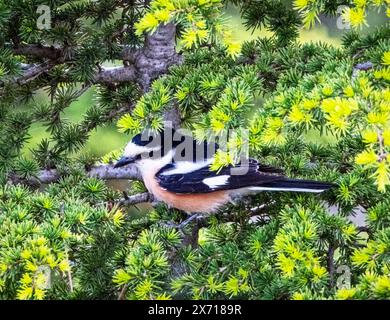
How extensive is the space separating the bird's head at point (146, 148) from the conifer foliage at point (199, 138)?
13cm

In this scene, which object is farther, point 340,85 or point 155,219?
point 155,219

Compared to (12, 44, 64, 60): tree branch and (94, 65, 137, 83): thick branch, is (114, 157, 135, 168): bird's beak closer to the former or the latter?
(94, 65, 137, 83): thick branch

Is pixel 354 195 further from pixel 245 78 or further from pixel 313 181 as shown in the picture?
pixel 245 78

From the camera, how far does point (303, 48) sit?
161 inches

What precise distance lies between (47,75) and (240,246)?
5.34ft

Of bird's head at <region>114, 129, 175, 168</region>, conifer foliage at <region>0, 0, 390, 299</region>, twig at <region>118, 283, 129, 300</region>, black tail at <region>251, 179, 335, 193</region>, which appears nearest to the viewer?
conifer foliage at <region>0, 0, 390, 299</region>

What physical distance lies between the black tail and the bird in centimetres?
1

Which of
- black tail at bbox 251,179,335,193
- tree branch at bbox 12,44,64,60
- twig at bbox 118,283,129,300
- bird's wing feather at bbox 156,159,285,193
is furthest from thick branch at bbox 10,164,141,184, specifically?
twig at bbox 118,283,129,300

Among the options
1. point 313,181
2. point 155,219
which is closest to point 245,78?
point 313,181

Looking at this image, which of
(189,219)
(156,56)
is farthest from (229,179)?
(156,56)

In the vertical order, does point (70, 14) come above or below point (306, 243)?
above

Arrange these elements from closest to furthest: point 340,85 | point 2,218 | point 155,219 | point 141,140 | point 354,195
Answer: point 340,85
point 2,218
point 354,195
point 155,219
point 141,140

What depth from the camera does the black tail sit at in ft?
11.5

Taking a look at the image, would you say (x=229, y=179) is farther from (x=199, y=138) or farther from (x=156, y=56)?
(x=156, y=56)
